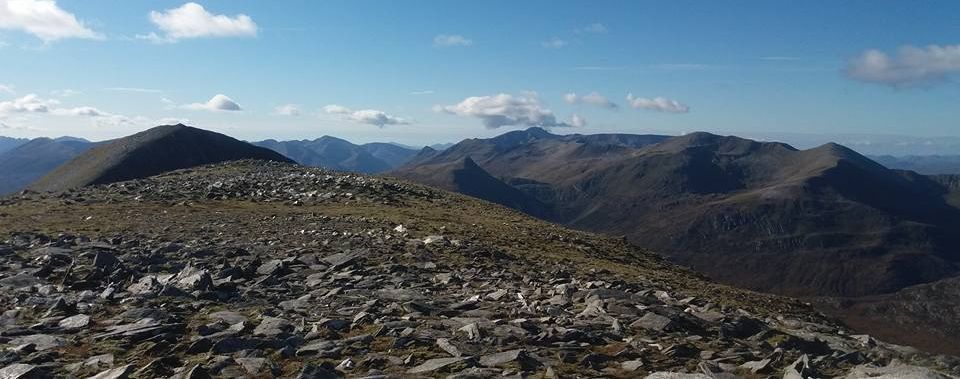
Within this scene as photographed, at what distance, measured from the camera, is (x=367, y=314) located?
48.8 feet

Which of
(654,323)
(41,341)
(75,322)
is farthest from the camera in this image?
(654,323)

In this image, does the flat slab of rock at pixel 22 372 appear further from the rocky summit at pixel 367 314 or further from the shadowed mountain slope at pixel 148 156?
the shadowed mountain slope at pixel 148 156

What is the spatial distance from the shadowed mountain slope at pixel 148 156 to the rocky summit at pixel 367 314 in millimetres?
79266

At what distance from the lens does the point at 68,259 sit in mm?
22000

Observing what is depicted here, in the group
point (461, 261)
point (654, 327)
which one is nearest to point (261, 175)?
point (461, 261)

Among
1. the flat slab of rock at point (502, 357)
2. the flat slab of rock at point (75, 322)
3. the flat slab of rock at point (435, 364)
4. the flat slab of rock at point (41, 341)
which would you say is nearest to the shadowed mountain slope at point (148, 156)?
the flat slab of rock at point (75, 322)

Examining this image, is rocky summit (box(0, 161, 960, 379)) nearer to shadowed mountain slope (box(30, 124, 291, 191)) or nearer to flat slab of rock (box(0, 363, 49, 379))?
flat slab of rock (box(0, 363, 49, 379))

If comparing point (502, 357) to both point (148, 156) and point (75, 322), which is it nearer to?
point (75, 322)

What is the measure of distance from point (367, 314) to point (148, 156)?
112m

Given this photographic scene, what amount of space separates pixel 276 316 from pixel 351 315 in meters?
1.76

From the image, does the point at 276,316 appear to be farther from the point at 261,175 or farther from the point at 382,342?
the point at 261,175

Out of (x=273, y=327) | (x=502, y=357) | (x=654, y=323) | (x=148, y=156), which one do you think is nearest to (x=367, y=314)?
(x=273, y=327)

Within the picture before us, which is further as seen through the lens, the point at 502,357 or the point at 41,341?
the point at 41,341

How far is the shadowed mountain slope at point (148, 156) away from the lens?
336 feet
